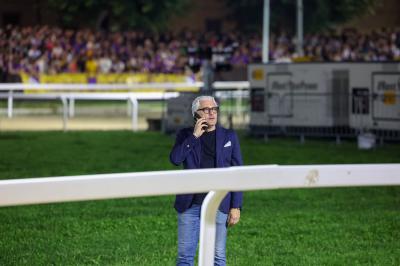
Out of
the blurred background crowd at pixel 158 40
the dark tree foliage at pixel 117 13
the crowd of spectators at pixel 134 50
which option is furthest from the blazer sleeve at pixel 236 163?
the dark tree foliage at pixel 117 13

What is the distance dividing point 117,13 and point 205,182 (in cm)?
5360

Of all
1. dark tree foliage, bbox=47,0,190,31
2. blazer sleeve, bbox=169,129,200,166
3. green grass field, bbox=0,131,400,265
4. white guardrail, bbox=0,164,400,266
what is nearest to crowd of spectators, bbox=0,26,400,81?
dark tree foliage, bbox=47,0,190,31

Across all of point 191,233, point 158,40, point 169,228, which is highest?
point 158,40

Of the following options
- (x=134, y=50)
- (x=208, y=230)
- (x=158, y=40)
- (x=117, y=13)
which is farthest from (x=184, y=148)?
(x=117, y=13)

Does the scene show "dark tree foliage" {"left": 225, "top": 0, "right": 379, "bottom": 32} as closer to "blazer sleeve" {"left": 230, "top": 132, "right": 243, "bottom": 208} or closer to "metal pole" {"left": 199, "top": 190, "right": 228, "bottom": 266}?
"blazer sleeve" {"left": 230, "top": 132, "right": 243, "bottom": 208}

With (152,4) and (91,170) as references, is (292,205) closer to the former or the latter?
(91,170)

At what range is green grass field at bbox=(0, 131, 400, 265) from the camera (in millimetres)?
9664

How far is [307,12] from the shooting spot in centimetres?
6291

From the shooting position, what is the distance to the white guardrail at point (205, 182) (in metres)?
4.01

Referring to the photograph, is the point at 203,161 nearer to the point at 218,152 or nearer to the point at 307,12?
the point at 218,152

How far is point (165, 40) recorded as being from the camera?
45.8 meters

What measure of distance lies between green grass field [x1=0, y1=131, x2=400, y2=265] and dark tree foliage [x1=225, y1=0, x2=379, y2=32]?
147 feet

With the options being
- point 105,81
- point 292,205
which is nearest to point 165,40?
point 105,81

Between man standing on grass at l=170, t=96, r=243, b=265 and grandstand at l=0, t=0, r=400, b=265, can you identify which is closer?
grandstand at l=0, t=0, r=400, b=265
